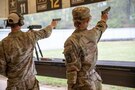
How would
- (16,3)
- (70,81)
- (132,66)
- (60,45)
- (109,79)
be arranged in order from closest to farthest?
1. (70,81)
2. (132,66)
3. (109,79)
4. (60,45)
5. (16,3)

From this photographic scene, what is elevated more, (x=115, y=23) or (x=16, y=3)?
(x=16, y=3)

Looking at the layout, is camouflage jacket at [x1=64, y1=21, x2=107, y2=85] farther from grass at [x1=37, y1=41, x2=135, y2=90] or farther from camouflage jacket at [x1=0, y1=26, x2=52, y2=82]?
grass at [x1=37, y1=41, x2=135, y2=90]

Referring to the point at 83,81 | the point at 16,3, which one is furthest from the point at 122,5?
the point at 16,3

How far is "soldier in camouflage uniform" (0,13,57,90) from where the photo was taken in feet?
10.0

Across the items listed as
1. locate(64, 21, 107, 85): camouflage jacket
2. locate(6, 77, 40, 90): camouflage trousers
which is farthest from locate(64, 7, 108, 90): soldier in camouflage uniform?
locate(6, 77, 40, 90): camouflage trousers

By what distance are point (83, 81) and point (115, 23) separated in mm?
1280

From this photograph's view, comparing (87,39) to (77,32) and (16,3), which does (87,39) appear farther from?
(16,3)

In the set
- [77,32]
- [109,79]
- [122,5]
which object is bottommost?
[109,79]

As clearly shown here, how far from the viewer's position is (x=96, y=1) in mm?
3541

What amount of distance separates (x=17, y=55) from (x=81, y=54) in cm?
80

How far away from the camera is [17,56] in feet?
10.1

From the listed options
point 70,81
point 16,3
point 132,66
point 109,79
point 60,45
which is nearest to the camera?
point 70,81

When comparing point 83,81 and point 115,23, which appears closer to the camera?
point 83,81

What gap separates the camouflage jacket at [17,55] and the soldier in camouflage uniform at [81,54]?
60cm
